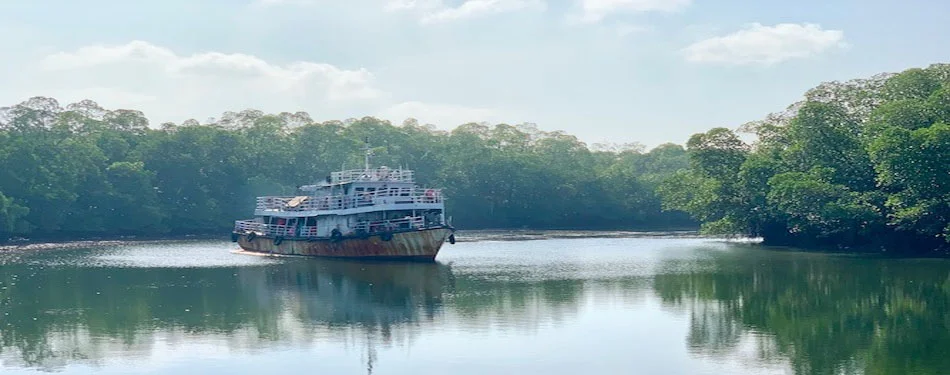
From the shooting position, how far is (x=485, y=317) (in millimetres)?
35500

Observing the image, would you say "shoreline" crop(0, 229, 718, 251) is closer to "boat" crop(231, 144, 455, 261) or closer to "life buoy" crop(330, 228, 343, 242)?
"boat" crop(231, 144, 455, 261)

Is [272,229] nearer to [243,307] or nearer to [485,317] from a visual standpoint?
[243,307]

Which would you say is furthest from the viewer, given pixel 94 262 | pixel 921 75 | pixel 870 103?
pixel 870 103

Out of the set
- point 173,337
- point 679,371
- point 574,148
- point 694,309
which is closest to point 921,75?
point 694,309

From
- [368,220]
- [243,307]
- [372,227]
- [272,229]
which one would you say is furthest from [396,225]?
[243,307]

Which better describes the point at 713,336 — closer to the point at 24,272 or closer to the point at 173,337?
the point at 173,337

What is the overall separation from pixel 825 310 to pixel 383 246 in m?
28.7

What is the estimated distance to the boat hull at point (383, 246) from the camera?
5841 cm

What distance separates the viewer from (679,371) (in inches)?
1030

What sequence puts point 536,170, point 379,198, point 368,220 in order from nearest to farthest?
point 379,198, point 368,220, point 536,170

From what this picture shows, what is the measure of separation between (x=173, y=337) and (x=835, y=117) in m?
51.7

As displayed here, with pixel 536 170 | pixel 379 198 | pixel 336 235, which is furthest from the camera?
pixel 536 170

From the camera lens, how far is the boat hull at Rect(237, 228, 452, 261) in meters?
58.4

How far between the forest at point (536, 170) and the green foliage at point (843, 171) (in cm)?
11
